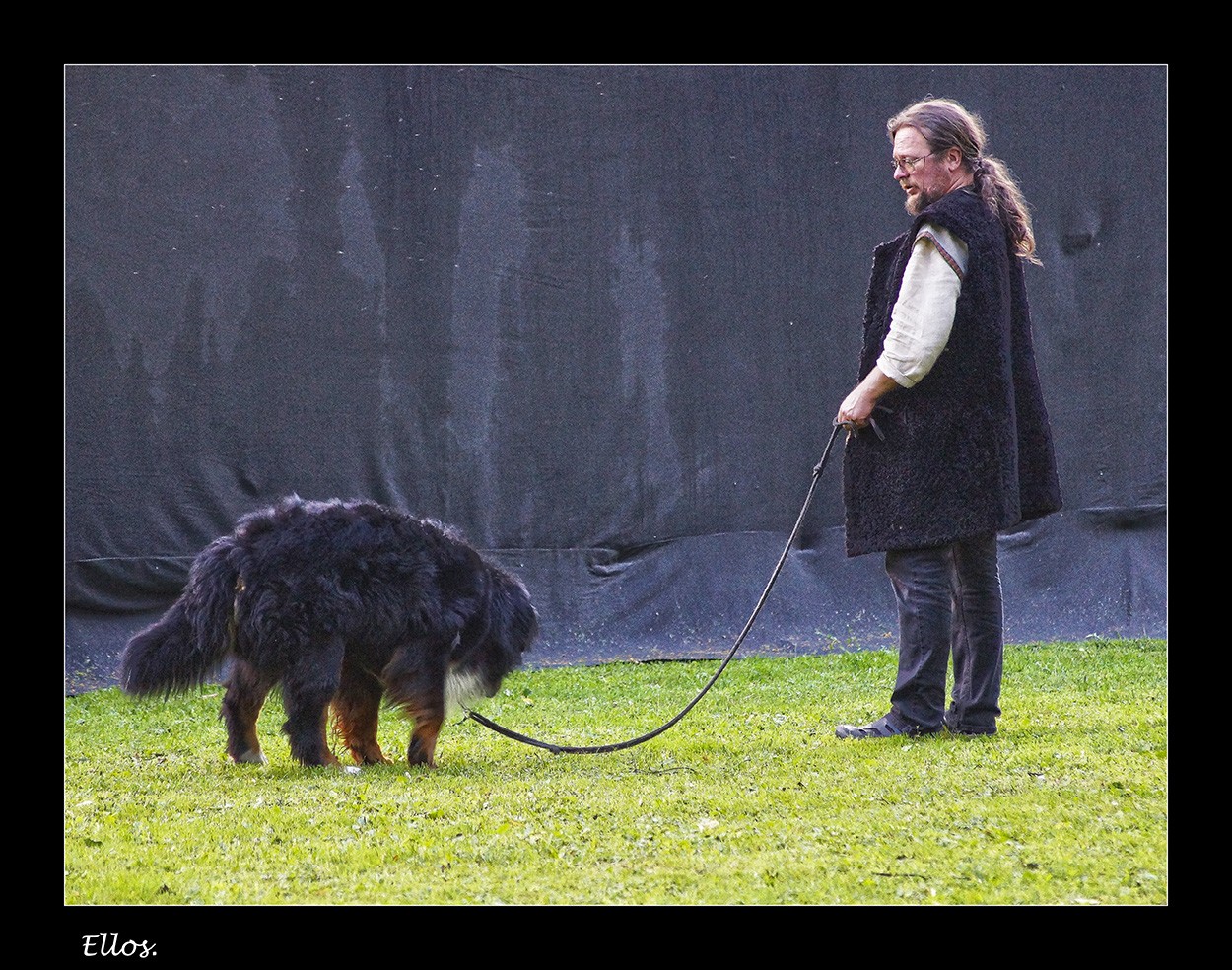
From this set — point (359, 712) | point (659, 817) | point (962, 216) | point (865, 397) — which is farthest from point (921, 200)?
point (359, 712)

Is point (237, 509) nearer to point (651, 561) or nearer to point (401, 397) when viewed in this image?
point (401, 397)

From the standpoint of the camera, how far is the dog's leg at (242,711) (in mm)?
3834

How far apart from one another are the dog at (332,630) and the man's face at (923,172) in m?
1.70

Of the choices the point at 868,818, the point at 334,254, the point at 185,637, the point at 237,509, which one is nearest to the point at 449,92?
the point at 334,254

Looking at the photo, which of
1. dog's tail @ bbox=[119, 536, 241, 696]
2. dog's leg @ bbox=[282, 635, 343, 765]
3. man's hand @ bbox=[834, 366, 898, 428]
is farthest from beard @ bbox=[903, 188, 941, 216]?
dog's tail @ bbox=[119, 536, 241, 696]

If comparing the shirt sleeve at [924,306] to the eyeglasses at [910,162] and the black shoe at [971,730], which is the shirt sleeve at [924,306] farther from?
the black shoe at [971,730]

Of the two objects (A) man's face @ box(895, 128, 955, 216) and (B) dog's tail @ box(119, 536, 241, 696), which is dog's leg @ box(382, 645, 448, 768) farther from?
(A) man's face @ box(895, 128, 955, 216)

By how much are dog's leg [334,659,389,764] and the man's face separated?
2.12m

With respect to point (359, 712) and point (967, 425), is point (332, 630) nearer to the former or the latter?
point (359, 712)

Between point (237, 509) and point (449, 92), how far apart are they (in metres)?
2.35

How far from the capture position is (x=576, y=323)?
6949 mm

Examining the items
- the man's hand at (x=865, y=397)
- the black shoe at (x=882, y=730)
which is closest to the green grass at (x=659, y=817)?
the black shoe at (x=882, y=730)

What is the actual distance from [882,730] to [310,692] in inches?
65.0

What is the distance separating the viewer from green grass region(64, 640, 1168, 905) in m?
2.36
